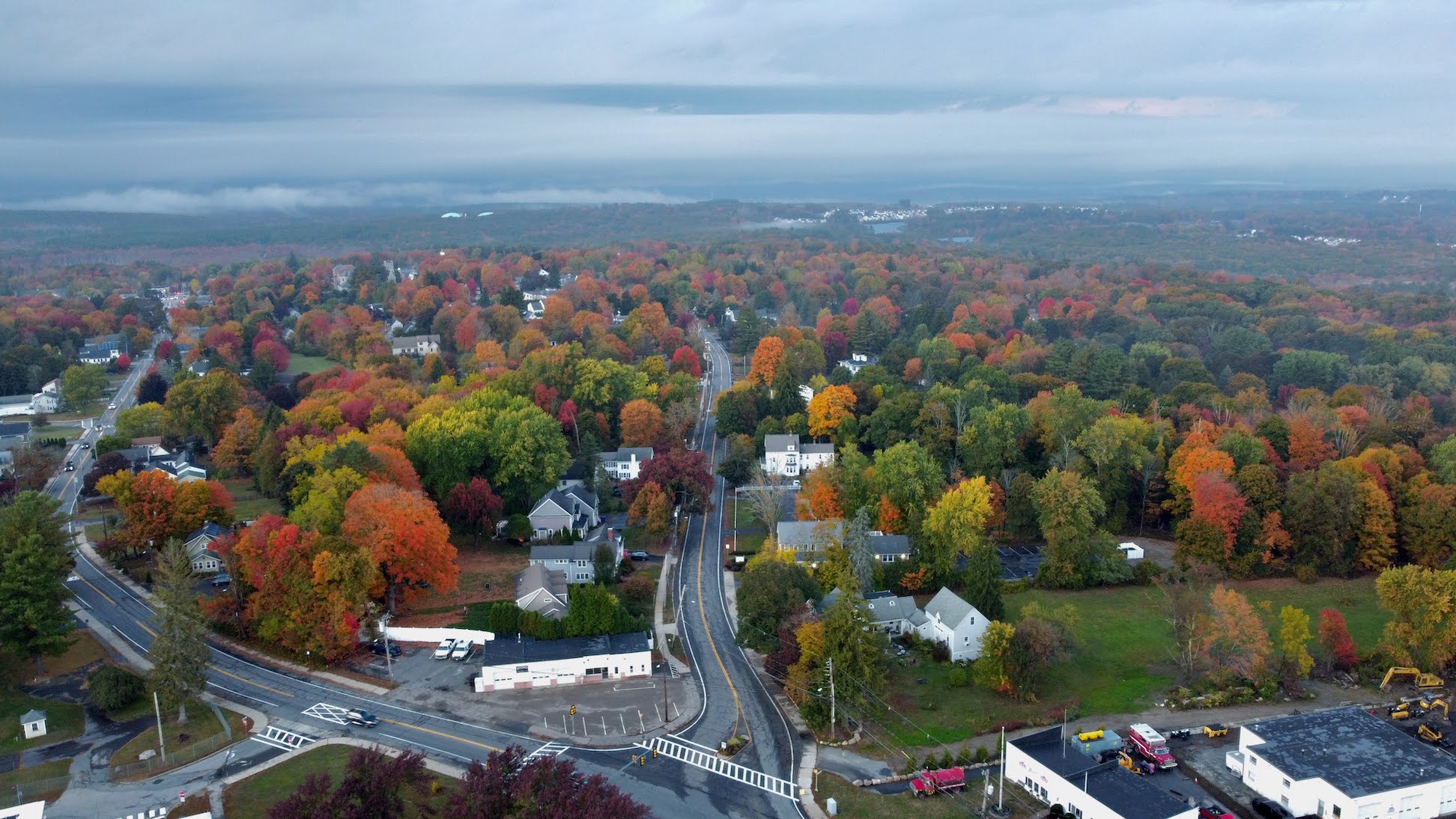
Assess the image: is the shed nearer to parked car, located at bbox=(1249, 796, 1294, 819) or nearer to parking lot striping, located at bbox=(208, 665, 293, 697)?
parking lot striping, located at bbox=(208, 665, 293, 697)

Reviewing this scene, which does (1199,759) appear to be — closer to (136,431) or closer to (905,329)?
(136,431)

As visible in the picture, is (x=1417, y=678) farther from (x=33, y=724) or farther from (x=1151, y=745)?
(x=33, y=724)

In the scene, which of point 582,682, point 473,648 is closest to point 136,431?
point 473,648

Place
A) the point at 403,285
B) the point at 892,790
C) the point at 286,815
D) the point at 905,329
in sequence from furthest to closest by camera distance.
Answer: the point at 403,285 < the point at 905,329 < the point at 892,790 < the point at 286,815

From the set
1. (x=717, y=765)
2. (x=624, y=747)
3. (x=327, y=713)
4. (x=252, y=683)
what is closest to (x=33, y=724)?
(x=252, y=683)

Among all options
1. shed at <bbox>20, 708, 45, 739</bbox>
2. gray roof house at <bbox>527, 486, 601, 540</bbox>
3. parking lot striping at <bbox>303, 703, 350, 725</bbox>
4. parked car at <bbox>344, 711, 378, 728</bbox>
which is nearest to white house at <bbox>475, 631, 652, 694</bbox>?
parked car at <bbox>344, 711, 378, 728</bbox>

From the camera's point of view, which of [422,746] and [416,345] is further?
[416,345]
